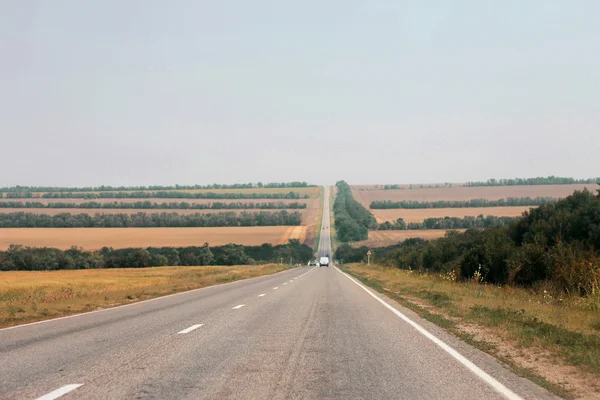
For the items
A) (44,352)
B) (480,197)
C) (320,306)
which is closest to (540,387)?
(44,352)

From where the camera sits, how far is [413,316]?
17.7 m

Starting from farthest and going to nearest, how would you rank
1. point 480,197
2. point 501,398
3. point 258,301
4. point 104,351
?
point 480,197 → point 258,301 → point 104,351 → point 501,398

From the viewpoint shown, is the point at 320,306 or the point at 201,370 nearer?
the point at 201,370

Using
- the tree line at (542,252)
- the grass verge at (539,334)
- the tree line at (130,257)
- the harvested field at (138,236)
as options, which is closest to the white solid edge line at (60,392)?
the grass verge at (539,334)

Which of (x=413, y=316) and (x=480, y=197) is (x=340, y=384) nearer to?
(x=413, y=316)

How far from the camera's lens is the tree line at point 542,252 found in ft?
80.5

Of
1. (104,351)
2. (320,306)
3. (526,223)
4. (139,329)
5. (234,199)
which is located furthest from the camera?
(234,199)

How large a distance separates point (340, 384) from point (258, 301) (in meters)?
15.4

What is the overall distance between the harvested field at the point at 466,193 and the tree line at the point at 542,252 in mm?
69371

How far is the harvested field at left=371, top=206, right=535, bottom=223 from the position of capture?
11981 cm

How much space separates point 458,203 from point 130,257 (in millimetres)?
73758

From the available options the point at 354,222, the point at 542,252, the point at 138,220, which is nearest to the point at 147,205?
the point at 138,220

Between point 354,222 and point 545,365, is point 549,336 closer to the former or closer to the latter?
point 545,365

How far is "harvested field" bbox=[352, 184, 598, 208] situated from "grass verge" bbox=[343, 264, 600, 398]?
10229 centimetres
